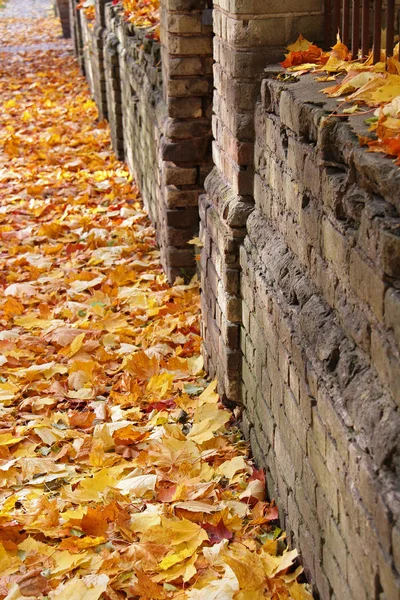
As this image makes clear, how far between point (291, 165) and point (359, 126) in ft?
1.88

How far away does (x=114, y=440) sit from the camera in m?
3.93

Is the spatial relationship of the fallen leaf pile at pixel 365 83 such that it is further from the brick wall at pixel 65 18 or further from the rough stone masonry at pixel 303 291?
the brick wall at pixel 65 18

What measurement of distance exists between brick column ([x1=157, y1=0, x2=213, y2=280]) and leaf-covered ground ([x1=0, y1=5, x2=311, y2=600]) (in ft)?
1.15

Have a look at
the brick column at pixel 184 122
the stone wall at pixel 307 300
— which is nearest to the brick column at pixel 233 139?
the stone wall at pixel 307 300

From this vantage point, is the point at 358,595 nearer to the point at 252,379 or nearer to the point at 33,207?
the point at 252,379

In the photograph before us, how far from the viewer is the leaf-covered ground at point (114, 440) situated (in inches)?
119

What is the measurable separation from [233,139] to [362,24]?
899mm

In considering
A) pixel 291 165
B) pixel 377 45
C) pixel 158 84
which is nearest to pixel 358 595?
pixel 291 165

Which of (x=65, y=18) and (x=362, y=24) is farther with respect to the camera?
(x=65, y=18)

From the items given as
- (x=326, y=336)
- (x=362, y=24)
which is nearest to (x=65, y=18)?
(x=362, y=24)

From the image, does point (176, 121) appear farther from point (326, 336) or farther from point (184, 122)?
point (326, 336)

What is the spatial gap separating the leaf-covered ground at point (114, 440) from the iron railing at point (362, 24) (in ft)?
5.40

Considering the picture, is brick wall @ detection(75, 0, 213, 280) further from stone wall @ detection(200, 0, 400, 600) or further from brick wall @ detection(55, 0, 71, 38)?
brick wall @ detection(55, 0, 71, 38)


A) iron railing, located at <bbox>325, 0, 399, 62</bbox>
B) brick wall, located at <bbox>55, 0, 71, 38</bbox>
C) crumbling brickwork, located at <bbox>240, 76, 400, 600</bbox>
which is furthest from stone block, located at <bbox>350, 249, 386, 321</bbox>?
brick wall, located at <bbox>55, 0, 71, 38</bbox>
